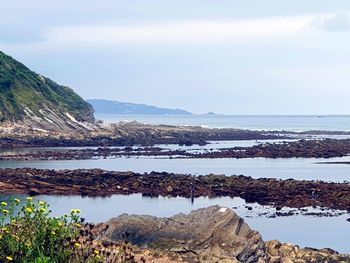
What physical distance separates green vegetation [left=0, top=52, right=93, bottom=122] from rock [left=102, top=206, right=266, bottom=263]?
81.0 m

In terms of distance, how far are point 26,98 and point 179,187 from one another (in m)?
64.2

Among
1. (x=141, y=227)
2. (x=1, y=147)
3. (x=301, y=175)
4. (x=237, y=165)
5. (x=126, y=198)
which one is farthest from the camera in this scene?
(x=1, y=147)

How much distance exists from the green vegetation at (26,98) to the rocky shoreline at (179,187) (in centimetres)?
5053

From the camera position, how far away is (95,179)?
5162 cm

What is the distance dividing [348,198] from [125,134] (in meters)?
73.0

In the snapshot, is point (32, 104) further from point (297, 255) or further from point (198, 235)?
point (297, 255)

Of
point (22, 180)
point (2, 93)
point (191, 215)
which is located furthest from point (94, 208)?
point (2, 93)

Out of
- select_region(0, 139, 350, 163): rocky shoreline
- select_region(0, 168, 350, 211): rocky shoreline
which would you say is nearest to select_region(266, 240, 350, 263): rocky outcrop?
select_region(0, 168, 350, 211): rocky shoreline

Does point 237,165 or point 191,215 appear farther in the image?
point 237,165

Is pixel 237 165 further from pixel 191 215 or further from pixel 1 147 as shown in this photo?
pixel 191 215

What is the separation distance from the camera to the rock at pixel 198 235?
20391 mm

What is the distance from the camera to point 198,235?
2125 cm

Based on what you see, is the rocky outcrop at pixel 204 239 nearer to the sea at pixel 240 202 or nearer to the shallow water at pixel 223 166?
the sea at pixel 240 202

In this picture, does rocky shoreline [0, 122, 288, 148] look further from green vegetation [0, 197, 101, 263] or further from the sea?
green vegetation [0, 197, 101, 263]
